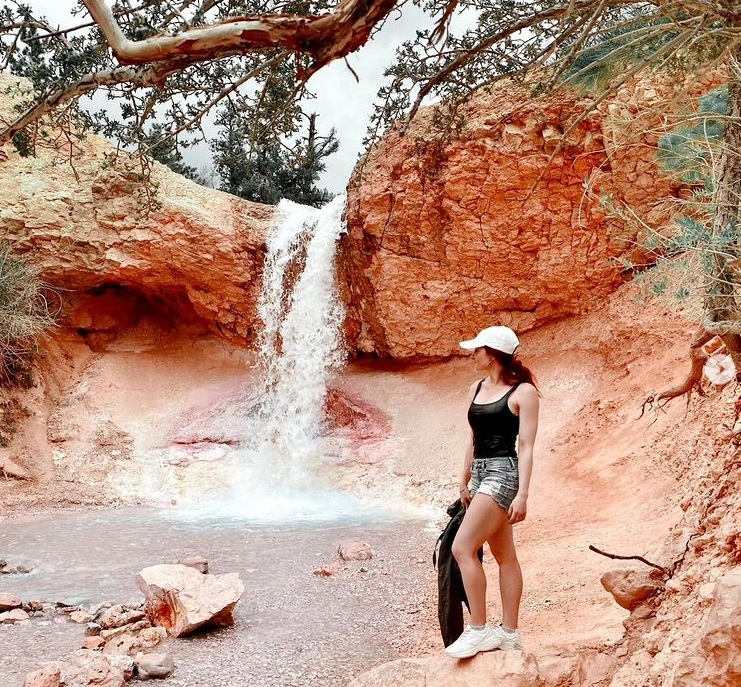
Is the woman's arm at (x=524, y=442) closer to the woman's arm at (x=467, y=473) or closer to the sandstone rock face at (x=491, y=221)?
the woman's arm at (x=467, y=473)

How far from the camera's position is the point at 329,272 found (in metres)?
14.3

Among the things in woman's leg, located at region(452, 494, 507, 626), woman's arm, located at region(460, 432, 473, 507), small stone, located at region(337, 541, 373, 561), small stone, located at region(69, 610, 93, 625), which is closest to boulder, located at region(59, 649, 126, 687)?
small stone, located at region(69, 610, 93, 625)

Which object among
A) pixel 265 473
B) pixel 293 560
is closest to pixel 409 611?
pixel 293 560

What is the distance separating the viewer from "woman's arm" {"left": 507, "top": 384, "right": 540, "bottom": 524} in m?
2.95

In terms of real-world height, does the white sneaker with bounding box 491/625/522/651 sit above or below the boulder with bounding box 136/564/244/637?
above

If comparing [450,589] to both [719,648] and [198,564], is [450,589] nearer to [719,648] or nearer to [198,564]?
[719,648]

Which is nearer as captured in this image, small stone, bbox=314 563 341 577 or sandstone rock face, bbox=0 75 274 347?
small stone, bbox=314 563 341 577

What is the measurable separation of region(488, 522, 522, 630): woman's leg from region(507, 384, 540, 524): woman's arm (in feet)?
0.36

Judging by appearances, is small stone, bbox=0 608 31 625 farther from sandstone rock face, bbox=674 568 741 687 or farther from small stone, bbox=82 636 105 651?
sandstone rock face, bbox=674 568 741 687

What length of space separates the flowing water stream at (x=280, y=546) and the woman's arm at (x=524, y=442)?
1523 millimetres

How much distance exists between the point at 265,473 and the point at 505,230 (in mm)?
6057

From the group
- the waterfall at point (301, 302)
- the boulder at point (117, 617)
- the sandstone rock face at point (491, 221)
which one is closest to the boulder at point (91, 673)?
the boulder at point (117, 617)

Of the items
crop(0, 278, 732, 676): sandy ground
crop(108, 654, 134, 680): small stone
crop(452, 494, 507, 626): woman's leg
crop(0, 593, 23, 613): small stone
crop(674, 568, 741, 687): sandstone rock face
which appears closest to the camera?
crop(674, 568, 741, 687): sandstone rock face

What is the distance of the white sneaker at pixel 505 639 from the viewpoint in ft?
9.60
